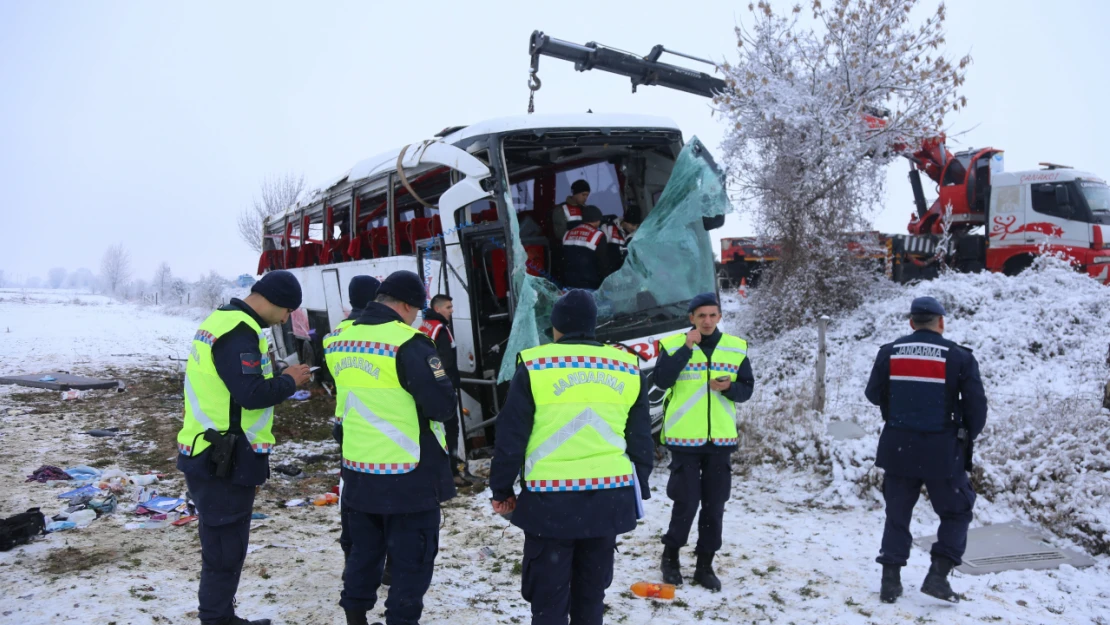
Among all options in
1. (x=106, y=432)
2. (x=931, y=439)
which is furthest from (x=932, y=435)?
(x=106, y=432)

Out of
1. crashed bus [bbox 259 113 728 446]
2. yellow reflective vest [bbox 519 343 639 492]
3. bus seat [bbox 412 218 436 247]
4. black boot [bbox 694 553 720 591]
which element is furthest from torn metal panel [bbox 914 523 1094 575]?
bus seat [bbox 412 218 436 247]

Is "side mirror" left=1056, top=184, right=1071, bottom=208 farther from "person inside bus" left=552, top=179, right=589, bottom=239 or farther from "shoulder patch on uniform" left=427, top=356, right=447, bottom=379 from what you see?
"shoulder patch on uniform" left=427, top=356, right=447, bottom=379

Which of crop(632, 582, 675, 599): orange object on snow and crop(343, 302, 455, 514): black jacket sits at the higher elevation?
crop(343, 302, 455, 514): black jacket

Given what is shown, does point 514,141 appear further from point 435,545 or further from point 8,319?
point 8,319

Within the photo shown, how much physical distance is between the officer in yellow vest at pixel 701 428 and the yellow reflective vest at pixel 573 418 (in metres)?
1.35

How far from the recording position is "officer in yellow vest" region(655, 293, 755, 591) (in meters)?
4.14

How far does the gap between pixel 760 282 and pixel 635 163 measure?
7.18 meters

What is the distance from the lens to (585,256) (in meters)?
6.68

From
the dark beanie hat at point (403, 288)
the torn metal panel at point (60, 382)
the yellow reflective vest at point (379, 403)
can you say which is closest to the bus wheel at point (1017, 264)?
the dark beanie hat at point (403, 288)

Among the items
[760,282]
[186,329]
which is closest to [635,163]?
[760,282]

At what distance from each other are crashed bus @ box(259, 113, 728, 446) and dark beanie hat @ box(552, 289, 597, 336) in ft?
8.30

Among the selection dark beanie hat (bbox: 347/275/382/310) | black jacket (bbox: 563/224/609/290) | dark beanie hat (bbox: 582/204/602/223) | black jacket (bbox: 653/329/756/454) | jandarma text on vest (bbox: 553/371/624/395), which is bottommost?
black jacket (bbox: 653/329/756/454)

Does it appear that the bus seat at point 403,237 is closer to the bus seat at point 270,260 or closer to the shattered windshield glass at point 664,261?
the shattered windshield glass at point 664,261

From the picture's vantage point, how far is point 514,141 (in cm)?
615
